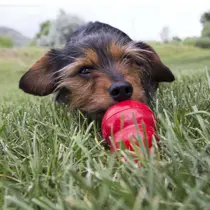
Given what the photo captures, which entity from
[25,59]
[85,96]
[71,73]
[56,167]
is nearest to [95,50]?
[71,73]

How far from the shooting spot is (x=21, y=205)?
37.9 inches

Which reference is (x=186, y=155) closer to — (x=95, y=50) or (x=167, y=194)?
(x=167, y=194)

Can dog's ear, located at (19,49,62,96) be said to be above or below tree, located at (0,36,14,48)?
above

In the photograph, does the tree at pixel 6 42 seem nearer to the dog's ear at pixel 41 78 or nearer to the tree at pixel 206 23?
the tree at pixel 206 23

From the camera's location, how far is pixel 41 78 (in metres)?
2.67

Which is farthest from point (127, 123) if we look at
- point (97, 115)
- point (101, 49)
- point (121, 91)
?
point (101, 49)

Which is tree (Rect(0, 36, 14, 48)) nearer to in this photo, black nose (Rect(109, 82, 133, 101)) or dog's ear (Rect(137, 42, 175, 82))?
dog's ear (Rect(137, 42, 175, 82))

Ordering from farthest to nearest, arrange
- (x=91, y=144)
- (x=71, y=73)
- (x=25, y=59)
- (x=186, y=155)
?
(x=25, y=59) < (x=71, y=73) < (x=91, y=144) < (x=186, y=155)

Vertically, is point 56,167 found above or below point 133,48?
below

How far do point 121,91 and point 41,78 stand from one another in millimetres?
894

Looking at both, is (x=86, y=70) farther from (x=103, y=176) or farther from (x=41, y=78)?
(x=103, y=176)

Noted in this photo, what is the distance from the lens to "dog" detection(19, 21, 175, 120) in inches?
82.4

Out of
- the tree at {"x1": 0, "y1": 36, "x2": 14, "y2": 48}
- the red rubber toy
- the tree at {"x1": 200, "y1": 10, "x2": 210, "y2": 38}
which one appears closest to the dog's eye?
the red rubber toy

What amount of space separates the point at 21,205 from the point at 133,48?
1809 millimetres
